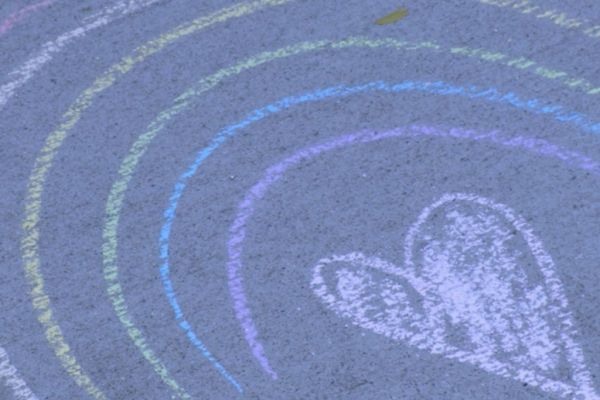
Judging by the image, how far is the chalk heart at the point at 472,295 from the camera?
1.61 meters

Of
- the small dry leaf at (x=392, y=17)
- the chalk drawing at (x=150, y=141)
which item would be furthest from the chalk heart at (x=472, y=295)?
the small dry leaf at (x=392, y=17)

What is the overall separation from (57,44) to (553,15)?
1.22 meters

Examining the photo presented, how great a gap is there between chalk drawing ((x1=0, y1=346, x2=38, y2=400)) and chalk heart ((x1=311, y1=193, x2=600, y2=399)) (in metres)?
0.66

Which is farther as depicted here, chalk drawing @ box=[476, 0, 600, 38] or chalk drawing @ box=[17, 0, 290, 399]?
chalk drawing @ box=[476, 0, 600, 38]

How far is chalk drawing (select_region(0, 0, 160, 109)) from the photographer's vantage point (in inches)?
72.0

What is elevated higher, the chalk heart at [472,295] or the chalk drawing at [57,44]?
the chalk drawing at [57,44]

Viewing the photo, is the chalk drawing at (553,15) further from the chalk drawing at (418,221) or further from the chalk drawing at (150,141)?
the chalk drawing at (418,221)

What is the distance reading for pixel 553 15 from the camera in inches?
72.3

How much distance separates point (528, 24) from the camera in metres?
1.83

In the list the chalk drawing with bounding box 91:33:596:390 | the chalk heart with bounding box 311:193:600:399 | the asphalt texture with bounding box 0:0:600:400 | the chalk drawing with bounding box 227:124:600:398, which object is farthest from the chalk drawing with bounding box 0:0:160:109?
the chalk heart with bounding box 311:193:600:399

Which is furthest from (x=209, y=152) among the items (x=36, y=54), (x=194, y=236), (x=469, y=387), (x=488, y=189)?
(x=469, y=387)

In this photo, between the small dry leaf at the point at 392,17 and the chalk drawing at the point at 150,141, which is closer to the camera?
the chalk drawing at the point at 150,141

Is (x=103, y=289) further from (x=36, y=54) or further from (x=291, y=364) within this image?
(x=36, y=54)

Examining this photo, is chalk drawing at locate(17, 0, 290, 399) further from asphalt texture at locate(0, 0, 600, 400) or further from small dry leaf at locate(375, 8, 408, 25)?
small dry leaf at locate(375, 8, 408, 25)
